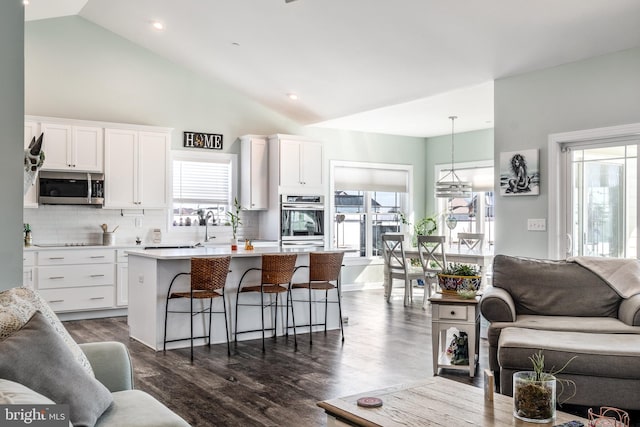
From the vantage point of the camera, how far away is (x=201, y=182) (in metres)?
8.44

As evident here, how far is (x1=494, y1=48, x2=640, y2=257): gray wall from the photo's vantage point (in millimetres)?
4973

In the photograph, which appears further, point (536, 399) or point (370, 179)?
point (370, 179)

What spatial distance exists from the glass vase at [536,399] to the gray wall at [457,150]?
6.83m

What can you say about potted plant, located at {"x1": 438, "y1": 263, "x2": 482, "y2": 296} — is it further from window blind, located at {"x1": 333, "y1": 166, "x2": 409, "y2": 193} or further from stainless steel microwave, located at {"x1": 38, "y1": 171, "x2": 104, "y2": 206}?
window blind, located at {"x1": 333, "y1": 166, "x2": 409, "y2": 193}

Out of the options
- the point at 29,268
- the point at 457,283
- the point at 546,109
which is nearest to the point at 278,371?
the point at 457,283

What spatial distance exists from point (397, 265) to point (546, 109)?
3.54 m

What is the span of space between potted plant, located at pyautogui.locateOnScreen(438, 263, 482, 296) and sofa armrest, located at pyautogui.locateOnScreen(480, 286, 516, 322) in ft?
0.70

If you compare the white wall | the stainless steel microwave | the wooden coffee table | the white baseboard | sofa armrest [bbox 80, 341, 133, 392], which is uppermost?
the white wall

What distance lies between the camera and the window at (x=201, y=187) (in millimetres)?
8266

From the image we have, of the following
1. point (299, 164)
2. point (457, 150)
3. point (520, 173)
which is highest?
point (457, 150)

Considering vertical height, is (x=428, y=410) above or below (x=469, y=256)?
below

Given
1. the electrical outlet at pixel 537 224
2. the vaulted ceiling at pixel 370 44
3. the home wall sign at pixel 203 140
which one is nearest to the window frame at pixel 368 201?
the vaulted ceiling at pixel 370 44

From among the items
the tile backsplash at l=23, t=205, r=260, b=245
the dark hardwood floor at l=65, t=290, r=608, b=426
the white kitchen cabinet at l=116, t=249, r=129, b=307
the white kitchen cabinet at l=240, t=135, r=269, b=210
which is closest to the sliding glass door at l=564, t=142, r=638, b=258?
the dark hardwood floor at l=65, t=290, r=608, b=426

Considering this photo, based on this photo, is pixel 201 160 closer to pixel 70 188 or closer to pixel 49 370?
pixel 70 188
